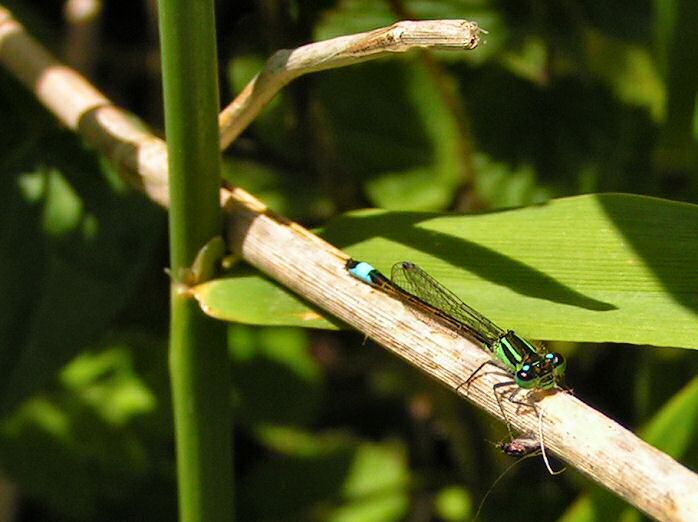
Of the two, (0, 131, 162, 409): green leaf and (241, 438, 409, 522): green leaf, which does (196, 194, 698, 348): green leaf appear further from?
(241, 438, 409, 522): green leaf

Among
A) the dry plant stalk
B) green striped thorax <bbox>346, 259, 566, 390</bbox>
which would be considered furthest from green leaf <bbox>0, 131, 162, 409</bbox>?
green striped thorax <bbox>346, 259, 566, 390</bbox>

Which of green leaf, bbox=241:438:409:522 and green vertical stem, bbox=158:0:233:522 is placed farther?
green leaf, bbox=241:438:409:522

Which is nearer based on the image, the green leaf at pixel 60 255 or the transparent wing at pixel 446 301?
the transparent wing at pixel 446 301

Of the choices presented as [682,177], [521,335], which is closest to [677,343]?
[521,335]

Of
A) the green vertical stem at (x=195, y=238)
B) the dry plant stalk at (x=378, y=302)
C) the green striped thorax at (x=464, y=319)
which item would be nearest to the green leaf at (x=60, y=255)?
the dry plant stalk at (x=378, y=302)

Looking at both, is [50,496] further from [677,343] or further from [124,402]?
[677,343]

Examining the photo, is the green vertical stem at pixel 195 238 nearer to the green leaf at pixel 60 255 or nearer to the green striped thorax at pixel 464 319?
the green striped thorax at pixel 464 319

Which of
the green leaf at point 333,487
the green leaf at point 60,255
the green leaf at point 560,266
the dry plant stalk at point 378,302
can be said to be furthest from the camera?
the green leaf at point 333,487
